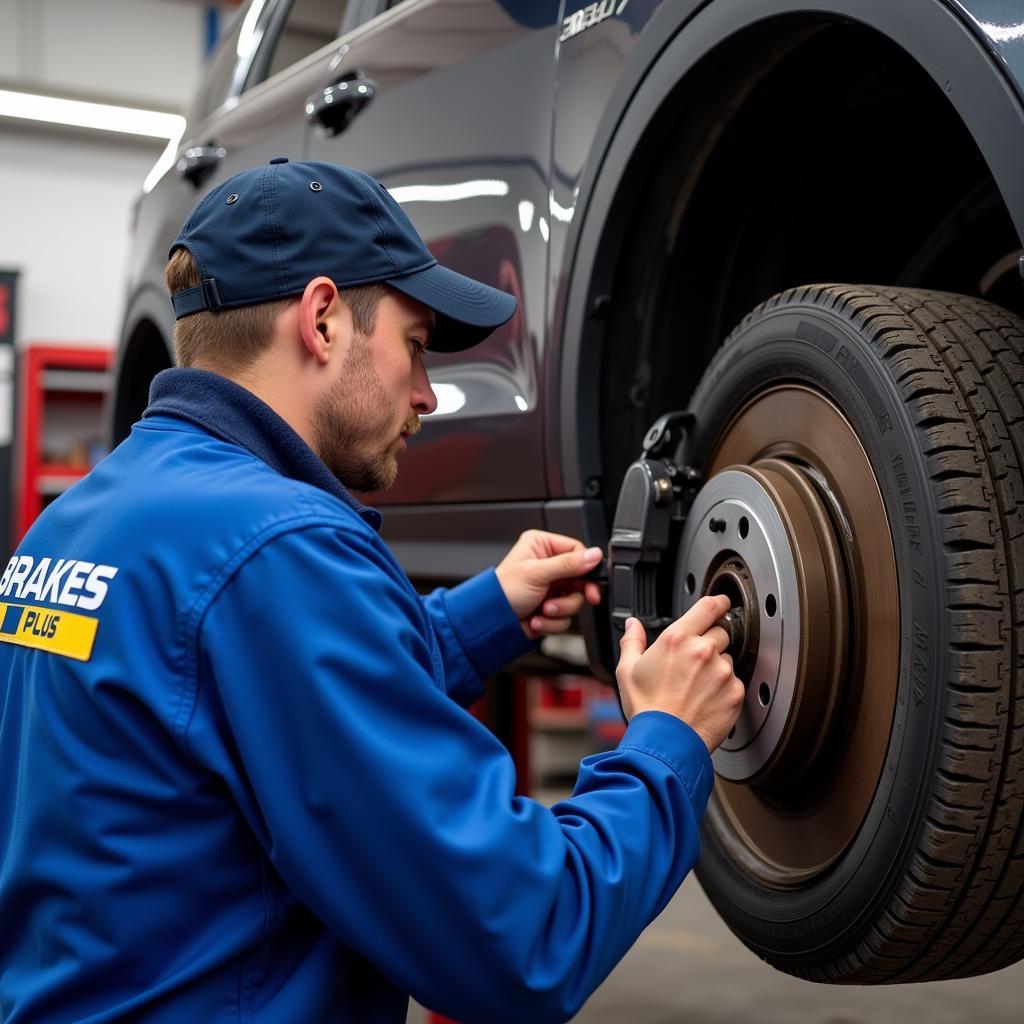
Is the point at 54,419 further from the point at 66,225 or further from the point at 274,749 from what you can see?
the point at 274,749

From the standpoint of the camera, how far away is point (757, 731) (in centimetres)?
107

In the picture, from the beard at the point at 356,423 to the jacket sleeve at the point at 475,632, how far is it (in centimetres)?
35

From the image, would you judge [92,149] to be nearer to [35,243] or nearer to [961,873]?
[35,243]

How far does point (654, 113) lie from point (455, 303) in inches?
12.0

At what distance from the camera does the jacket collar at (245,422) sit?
3.15ft

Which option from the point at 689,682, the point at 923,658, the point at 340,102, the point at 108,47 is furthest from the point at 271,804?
the point at 108,47

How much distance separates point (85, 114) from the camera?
716 cm

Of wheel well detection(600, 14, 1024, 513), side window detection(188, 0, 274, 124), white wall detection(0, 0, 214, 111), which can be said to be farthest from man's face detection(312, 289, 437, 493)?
white wall detection(0, 0, 214, 111)

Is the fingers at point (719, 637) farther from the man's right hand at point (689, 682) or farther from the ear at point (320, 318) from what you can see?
the ear at point (320, 318)

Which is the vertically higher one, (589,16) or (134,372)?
(589,16)

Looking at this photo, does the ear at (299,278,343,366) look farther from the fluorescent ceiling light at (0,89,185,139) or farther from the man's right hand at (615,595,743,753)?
the fluorescent ceiling light at (0,89,185,139)

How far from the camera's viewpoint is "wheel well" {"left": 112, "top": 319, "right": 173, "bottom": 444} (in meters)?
2.54

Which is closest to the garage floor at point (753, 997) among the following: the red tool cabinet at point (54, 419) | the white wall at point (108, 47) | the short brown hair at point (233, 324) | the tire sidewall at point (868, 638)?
the tire sidewall at point (868, 638)

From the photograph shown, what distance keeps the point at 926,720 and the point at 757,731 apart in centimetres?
18
